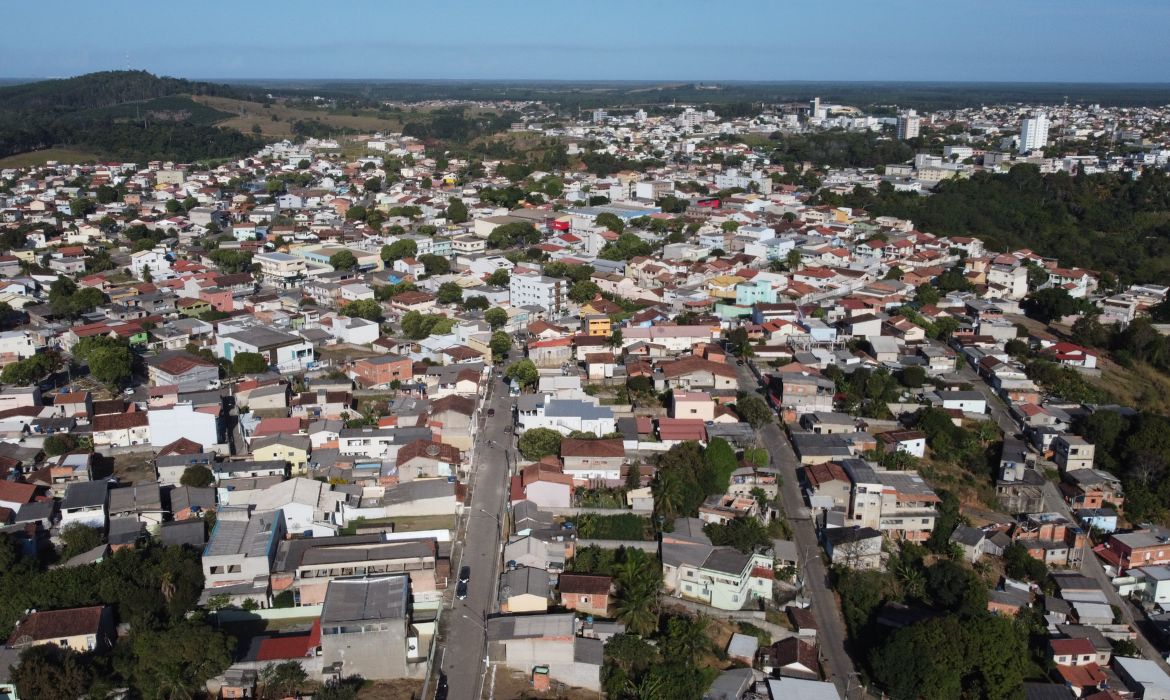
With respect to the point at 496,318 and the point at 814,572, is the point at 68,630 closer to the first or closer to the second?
the point at 814,572

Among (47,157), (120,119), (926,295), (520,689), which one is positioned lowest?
(520,689)

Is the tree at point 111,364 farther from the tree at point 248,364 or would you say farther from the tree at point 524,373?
the tree at point 524,373

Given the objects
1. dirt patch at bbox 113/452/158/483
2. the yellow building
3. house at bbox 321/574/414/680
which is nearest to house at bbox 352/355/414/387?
dirt patch at bbox 113/452/158/483

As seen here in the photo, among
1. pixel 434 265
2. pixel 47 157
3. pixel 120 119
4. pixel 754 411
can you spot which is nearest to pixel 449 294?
pixel 434 265

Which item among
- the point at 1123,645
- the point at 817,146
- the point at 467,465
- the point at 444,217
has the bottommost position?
the point at 1123,645

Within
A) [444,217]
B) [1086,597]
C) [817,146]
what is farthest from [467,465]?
[817,146]

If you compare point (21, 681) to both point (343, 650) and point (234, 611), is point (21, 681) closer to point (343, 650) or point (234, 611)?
point (234, 611)
